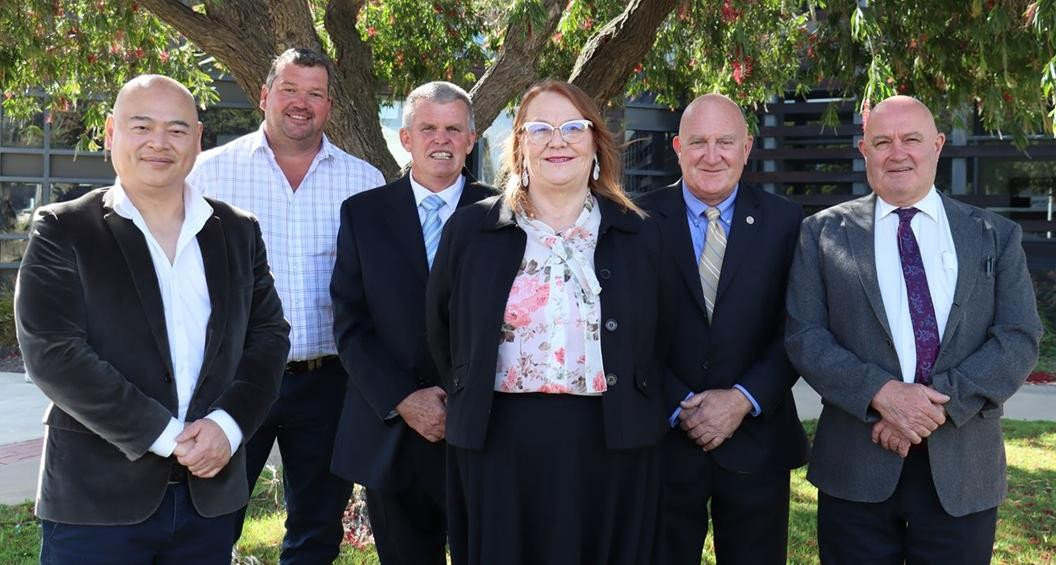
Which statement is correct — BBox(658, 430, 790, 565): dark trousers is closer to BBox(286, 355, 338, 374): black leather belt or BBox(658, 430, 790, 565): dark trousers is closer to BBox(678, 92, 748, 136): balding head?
BBox(678, 92, 748, 136): balding head

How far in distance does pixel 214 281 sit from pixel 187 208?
254mm

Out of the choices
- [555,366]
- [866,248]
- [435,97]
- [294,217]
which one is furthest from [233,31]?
[866,248]

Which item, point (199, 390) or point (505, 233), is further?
point (505, 233)

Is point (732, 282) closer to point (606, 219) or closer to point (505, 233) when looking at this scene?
point (606, 219)

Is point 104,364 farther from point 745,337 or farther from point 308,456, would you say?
point 745,337

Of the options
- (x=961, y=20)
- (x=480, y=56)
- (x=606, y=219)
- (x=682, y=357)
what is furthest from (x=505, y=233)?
(x=480, y=56)

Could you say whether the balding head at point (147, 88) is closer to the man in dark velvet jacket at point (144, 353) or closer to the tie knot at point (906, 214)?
the man in dark velvet jacket at point (144, 353)

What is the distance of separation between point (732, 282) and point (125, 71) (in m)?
6.27

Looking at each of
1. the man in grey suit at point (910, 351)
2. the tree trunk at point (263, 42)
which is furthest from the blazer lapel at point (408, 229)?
the tree trunk at point (263, 42)

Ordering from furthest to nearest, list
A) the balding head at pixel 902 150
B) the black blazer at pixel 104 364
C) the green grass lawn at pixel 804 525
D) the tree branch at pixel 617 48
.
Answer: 1. the tree branch at pixel 617 48
2. the green grass lawn at pixel 804 525
3. the balding head at pixel 902 150
4. the black blazer at pixel 104 364

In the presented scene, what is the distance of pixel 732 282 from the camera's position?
366 centimetres

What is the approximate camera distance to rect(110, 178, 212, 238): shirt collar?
296 centimetres

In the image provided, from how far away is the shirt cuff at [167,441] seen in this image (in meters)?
2.82

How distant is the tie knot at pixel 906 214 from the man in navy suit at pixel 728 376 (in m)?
0.39
